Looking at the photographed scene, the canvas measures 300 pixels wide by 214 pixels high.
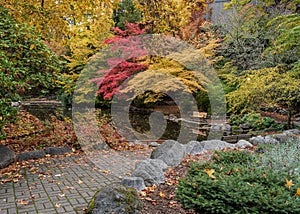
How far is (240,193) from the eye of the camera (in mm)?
2570

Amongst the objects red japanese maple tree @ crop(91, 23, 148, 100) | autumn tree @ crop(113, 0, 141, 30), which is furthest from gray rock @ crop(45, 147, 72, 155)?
autumn tree @ crop(113, 0, 141, 30)

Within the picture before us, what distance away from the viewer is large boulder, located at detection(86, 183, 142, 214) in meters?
2.55

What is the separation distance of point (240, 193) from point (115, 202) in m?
1.22

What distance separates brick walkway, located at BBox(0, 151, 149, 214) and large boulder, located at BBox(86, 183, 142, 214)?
23.7 inches

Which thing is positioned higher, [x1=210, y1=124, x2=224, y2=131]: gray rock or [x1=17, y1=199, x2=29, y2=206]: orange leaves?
[x1=17, y1=199, x2=29, y2=206]: orange leaves

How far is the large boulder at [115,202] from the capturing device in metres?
2.55

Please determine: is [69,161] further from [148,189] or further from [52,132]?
[148,189]

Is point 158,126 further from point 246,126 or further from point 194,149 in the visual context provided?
point 194,149

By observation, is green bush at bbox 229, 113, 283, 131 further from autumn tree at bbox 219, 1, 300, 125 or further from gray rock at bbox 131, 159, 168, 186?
gray rock at bbox 131, 159, 168, 186

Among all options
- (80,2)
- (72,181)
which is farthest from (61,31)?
(72,181)

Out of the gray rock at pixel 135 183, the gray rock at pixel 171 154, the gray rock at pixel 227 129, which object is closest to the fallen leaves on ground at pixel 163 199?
the gray rock at pixel 135 183

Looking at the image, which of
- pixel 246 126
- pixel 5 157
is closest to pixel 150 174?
pixel 5 157

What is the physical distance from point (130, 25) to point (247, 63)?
607 cm

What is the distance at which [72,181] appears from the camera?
425 cm
